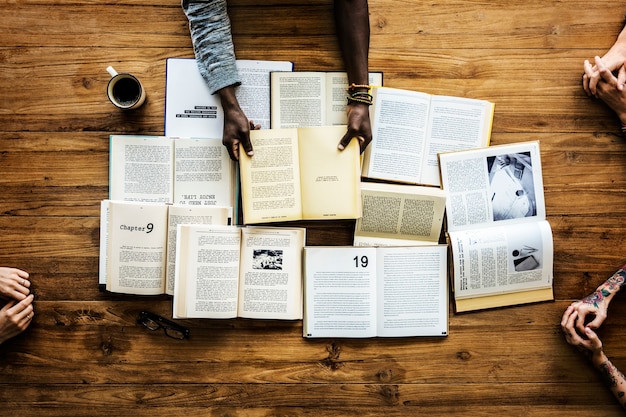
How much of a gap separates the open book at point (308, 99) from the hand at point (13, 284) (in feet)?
2.69

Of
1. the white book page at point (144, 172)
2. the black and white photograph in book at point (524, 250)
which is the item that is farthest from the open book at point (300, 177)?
the black and white photograph in book at point (524, 250)

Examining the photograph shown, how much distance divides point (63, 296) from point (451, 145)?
46.3 inches

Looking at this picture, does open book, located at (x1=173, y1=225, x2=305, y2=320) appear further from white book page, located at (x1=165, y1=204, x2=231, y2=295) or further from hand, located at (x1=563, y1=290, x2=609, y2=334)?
hand, located at (x1=563, y1=290, x2=609, y2=334)

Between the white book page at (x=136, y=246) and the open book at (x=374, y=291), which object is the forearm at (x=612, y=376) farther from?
the white book page at (x=136, y=246)

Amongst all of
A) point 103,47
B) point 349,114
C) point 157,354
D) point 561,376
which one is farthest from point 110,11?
point 561,376

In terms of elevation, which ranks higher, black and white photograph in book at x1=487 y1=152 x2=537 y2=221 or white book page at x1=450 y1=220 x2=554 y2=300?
black and white photograph in book at x1=487 y1=152 x2=537 y2=221

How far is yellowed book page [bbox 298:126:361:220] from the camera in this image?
4.19 ft

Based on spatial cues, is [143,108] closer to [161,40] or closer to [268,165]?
[161,40]

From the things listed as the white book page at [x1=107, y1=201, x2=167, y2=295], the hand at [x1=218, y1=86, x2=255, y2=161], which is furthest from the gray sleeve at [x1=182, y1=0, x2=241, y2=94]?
the white book page at [x1=107, y1=201, x2=167, y2=295]

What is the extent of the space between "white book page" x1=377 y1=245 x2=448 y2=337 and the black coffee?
2.63ft

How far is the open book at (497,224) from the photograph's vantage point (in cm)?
133

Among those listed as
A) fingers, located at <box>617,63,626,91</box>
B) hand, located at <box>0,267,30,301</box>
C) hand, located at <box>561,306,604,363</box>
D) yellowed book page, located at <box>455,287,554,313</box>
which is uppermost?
fingers, located at <box>617,63,626,91</box>

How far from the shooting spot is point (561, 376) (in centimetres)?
135

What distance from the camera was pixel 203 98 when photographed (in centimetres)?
133
